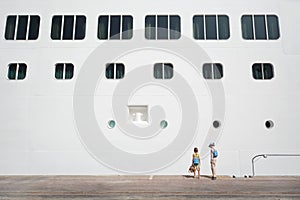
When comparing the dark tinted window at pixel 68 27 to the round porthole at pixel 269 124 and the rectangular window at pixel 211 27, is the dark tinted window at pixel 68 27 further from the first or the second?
the round porthole at pixel 269 124

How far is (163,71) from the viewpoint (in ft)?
35.0

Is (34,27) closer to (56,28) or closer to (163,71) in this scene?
(56,28)

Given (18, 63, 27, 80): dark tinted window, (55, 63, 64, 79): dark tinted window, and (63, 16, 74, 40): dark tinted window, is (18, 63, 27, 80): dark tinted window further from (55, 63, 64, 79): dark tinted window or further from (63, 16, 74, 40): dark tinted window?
(63, 16, 74, 40): dark tinted window

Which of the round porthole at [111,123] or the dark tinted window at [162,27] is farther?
the dark tinted window at [162,27]

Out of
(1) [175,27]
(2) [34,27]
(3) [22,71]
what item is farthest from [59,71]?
(1) [175,27]

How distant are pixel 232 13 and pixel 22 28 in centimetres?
923

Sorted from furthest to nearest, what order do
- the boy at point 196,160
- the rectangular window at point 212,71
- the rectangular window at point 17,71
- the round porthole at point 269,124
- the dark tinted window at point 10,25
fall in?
the dark tinted window at point 10,25 → the rectangular window at point 17,71 → the rectangular window at point 212,71 → the round porthole at point 269,124 → the boy at point 196,160

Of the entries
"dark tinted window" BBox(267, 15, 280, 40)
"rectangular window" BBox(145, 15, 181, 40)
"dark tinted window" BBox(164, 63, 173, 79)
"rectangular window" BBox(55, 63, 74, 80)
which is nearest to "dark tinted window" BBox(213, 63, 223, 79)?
"dark tinted window" BBox(164, 63, 173, 79)

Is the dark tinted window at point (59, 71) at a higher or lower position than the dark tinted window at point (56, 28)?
lower

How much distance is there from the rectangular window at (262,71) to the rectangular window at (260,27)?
119cm

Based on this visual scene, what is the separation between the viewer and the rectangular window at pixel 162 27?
35.8 ft

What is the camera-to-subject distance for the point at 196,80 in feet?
34.4

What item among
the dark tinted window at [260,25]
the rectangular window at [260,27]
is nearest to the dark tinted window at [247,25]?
the rectangular window at [260,27]

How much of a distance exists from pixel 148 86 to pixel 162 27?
271 centimetres
